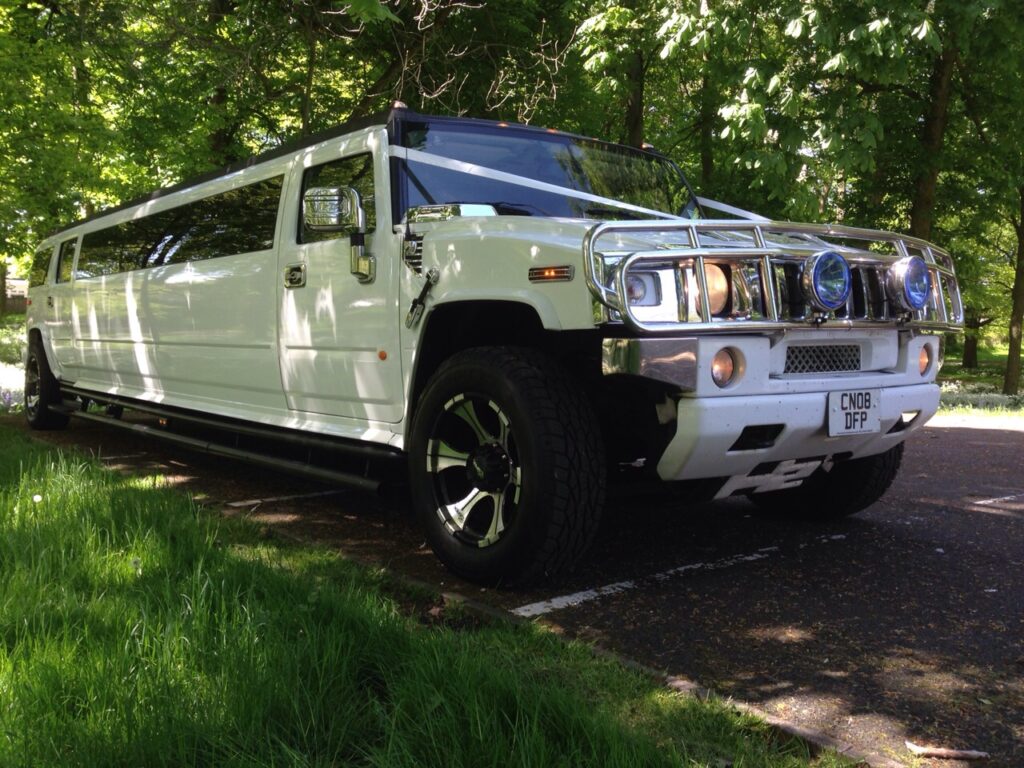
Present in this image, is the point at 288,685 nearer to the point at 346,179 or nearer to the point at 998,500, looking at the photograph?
the point at 346,179

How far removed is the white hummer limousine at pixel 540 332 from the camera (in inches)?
130

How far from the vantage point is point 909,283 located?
12.4ft

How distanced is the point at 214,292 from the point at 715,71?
7933 mm

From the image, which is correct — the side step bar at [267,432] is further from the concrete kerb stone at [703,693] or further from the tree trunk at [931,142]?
the tree trunk at [931,142]

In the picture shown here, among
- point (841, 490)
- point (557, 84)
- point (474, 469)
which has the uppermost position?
point (557, 84)

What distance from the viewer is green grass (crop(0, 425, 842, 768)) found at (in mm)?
2117

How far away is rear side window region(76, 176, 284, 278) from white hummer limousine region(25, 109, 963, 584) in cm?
3

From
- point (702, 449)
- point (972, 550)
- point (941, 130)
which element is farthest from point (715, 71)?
point (702, 449)

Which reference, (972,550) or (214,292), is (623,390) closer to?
(972,550)

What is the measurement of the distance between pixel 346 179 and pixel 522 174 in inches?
34.9

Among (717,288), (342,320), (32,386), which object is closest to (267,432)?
(342,320)

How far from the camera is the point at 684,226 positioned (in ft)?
11.0

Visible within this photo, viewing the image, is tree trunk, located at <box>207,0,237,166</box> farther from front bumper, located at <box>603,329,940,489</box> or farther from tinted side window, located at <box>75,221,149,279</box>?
Result: front bumper, located at <box>603,329,940,489</box>

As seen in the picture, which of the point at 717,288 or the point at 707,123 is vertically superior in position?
the point at 707,123
